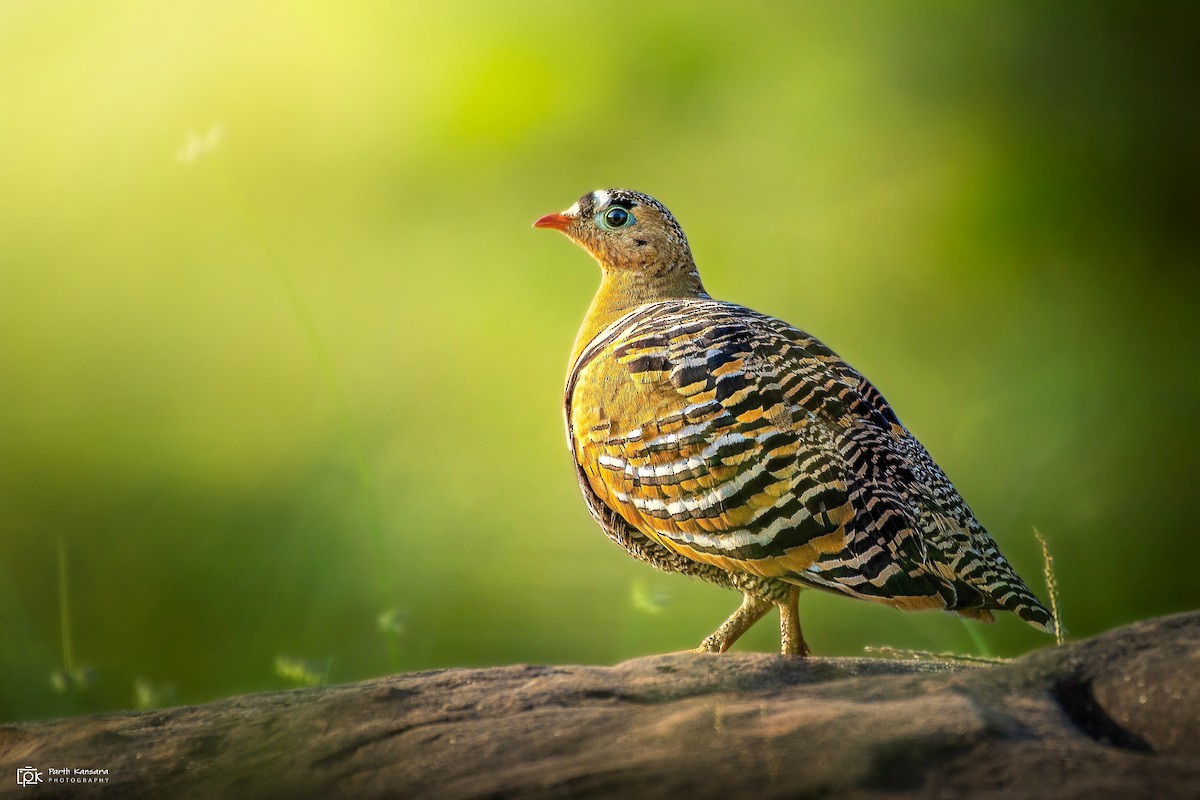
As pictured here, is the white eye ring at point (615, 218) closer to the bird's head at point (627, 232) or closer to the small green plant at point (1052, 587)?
the bird's head at point (627, 232)

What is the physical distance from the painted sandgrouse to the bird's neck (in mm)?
695

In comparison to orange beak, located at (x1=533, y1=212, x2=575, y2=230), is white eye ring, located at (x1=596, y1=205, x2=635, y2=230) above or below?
below

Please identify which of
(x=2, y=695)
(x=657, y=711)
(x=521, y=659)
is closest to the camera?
(x=657, y=711)

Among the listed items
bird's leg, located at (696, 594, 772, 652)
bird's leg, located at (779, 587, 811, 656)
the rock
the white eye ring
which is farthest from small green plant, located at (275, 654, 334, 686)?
the white eye ring

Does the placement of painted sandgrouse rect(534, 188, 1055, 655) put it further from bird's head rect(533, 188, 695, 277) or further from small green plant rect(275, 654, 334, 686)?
small green plant rect(275, 654, 334, 686)

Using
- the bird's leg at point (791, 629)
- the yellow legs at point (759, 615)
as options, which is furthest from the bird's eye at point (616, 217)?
the bird's leg at point (791, 629)

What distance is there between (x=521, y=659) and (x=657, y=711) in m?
4.65

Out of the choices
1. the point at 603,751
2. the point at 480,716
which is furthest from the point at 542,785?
the point at 480,716

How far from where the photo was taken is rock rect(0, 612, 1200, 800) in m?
2.26

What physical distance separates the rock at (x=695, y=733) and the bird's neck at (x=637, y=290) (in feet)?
7.11

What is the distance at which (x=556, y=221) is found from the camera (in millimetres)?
5598

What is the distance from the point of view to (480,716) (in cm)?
301

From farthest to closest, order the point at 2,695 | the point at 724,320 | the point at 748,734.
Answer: the point at 2,695 → the point at 724,320 → the point at 748,734

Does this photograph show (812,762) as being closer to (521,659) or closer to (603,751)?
(603,751)
